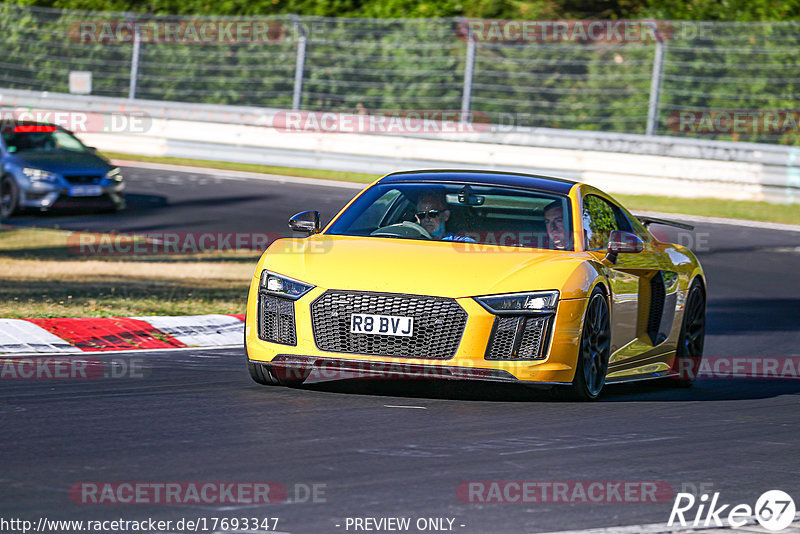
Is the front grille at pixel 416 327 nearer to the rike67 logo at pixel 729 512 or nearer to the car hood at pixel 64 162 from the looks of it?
the rike67 logo at pixel 729 512

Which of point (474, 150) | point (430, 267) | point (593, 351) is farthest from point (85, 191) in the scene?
point (593, 351)

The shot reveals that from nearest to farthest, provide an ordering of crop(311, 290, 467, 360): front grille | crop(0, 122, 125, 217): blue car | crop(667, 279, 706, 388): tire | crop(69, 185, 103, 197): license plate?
1. crop(311, 290, 467, 360): front grille
2. crop(667, 279, 706, 388): tire
3. crop(0, 122, 125, 217): blue car
4. crop(69, 185, 103, 197): license plate

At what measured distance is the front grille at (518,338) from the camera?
7.93 meters

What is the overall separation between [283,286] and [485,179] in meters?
1.85

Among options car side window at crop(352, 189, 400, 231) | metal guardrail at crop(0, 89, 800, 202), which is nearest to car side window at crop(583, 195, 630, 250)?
car side window at crop(352, 189, 400, 231)

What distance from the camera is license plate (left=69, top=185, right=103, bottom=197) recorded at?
69.3ft

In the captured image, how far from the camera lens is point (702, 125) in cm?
2462

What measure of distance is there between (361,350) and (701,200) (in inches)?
618

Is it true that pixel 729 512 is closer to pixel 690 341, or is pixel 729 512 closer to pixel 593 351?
pixel 593 351

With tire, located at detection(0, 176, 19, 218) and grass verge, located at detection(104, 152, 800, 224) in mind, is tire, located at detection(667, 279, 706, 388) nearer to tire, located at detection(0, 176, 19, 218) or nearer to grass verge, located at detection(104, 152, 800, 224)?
grass verge, located at detection(104, 152, 800, 224)

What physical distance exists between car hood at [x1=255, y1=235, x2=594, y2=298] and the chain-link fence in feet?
53.1

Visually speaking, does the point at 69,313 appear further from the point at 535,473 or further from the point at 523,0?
the point at 523,0

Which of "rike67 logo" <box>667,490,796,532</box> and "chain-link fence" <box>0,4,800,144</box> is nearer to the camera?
"rike67 logo" <box>667,490,796,532</box>

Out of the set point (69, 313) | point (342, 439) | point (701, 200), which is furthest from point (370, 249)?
point (701, 200)
